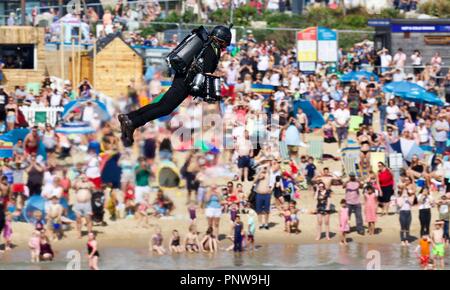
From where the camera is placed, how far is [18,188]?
32.8 metres

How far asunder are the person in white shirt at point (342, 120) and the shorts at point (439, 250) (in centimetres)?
543

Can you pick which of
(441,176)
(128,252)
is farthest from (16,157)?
(441,176)

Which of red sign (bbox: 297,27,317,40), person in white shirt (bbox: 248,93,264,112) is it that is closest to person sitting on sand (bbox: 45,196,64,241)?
person in white shirt (bbox: 248,93,264,112)

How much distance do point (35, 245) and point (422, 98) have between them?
10859 millimetres

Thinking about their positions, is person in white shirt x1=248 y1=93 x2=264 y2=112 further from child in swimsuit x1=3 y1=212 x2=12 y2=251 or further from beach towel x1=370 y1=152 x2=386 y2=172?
child in swimsuit x1=3 y1=212 x2=12 y2=251

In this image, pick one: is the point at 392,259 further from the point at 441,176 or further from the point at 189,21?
the point at 189,21

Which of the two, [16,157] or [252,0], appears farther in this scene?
[252,0]

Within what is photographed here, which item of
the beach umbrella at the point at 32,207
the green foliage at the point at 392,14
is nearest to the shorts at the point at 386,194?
the beach umbrella at the point at 32,207

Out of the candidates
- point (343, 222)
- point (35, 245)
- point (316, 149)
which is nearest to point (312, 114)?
point (316, 149)

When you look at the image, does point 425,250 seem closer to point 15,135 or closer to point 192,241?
point 192,241

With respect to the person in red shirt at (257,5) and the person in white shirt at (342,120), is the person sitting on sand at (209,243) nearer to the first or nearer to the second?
the person in white shirt at (342,120)

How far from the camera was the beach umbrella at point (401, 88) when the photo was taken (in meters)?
37.5

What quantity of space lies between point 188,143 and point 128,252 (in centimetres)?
280

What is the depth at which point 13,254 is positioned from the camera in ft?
106
